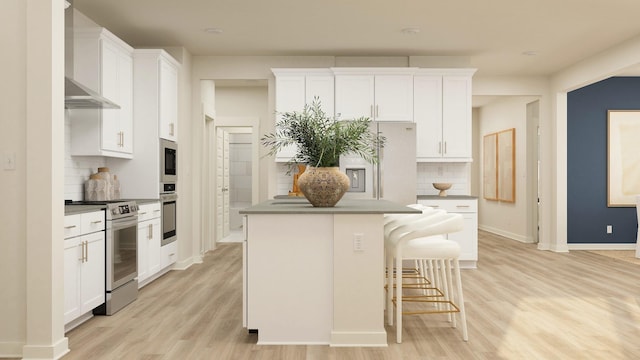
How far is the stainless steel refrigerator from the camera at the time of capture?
6.29 meters

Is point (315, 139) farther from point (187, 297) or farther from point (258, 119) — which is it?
point (258, 119)

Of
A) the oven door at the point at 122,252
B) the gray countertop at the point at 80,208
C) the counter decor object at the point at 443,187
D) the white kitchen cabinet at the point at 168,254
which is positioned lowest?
the white kitchen cabinet at the point at 168,254

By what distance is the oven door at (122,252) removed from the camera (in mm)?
4188

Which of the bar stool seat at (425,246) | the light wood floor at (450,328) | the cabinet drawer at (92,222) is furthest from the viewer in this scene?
the cabinet drawer at (92,222)

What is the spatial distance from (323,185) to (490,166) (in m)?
7.88

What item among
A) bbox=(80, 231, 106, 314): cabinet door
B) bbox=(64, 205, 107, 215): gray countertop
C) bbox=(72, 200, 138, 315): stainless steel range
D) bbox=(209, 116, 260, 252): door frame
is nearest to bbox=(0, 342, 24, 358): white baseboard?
bbox=(80, 231, 106, 314): cabinet door

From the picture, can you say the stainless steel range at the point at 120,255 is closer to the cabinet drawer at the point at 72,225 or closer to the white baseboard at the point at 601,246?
the cabinet drawer at the point at 72,225

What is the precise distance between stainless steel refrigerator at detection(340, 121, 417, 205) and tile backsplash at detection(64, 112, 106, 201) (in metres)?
2.85

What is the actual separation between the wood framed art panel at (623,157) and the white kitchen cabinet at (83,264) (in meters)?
7.46

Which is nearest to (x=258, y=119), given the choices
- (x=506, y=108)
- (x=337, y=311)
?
(x=506, y=108)

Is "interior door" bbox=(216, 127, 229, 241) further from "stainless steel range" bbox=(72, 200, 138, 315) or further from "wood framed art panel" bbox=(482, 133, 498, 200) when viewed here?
"wood framed art panel" bbox=(482, 133, 498, 200)

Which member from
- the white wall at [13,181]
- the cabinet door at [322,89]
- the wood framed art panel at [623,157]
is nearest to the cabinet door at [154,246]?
the white wall at [13,181]

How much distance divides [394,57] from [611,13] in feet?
8.53

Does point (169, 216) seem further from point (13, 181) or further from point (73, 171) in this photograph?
point (13, 181)
